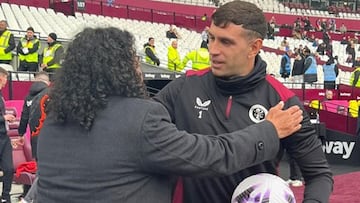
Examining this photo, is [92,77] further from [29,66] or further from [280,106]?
[29,66]

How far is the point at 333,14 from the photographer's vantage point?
140ft

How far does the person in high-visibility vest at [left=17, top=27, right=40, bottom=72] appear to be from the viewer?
12.1 m

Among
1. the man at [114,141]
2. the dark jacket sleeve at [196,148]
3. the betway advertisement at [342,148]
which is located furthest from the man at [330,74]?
the man at [114,141]

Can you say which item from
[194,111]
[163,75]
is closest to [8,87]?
[163,75]

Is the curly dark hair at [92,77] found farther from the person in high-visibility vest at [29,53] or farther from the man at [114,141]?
the person in high-visibility vest at [29,53]

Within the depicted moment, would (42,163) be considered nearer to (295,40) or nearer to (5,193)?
(5,193)

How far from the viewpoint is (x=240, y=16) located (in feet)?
6.59

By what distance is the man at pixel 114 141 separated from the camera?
1.73 meters

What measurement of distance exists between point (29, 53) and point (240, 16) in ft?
35.2

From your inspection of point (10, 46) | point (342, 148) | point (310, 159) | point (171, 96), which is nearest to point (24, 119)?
point (171, 96)

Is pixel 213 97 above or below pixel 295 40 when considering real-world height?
above

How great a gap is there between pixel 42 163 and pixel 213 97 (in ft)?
2.16

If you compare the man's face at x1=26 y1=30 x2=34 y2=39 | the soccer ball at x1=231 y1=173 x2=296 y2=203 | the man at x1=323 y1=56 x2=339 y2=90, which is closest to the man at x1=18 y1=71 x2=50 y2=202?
the soccer ball at x1=231 y1=173 x2=296 y2=203

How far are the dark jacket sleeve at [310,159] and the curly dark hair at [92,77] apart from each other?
580mm
